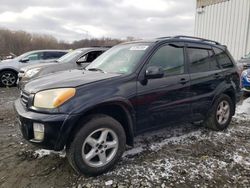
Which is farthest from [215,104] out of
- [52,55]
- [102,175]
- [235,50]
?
[235,50]

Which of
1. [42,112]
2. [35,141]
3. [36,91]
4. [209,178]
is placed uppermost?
[36,91]

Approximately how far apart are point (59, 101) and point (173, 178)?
5.50 feet

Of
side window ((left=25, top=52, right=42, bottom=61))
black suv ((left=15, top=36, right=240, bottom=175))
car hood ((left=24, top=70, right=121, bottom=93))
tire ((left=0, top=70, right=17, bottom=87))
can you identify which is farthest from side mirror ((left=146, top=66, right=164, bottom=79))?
side window ((left=25, top=52, right=42, bottom=61))

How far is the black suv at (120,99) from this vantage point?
119 inches

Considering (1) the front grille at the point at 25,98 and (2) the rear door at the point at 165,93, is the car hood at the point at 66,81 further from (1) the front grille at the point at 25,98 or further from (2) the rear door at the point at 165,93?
(2) the rear door at the point at 165,93

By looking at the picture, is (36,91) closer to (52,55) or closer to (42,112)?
(42,112)

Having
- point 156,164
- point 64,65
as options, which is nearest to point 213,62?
point 156,164

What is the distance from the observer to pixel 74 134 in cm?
307

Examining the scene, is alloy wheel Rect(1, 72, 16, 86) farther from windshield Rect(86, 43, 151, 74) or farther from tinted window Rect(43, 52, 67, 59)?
windshield Rect(86, 43, 151, 74)

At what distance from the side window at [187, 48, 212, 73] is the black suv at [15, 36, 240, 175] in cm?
2

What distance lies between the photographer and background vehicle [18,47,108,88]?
7309 mm

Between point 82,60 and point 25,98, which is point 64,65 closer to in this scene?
point 82,60

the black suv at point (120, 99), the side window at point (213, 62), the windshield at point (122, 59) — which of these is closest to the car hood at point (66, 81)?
the black suv at point (120, 99)

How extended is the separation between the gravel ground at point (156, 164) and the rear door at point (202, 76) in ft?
2.00
